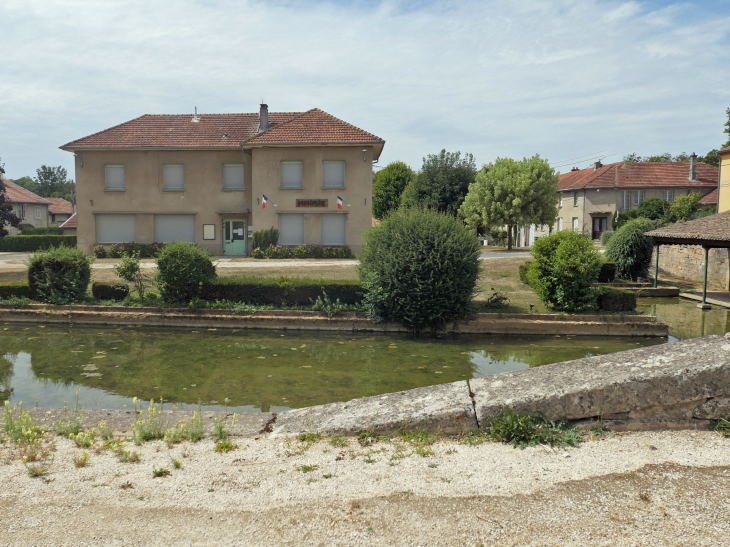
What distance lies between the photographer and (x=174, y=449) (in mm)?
4355

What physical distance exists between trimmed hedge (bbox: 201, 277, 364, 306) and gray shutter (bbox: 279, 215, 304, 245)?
16.1m

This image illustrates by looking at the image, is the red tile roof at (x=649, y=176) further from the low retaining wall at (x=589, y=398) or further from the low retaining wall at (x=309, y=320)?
the low retaining wall at (x=589, y=398)

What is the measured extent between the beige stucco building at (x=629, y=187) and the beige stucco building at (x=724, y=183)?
14.3 metres

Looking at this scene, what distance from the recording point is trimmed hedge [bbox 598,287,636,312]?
48.4ft

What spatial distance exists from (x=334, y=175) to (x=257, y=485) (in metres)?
28.8

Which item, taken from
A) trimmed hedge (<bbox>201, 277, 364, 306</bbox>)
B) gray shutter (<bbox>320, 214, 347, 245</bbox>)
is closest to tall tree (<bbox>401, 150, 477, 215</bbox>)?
gray shutter (<bbox>320, 214, 347, 245</bbox>)

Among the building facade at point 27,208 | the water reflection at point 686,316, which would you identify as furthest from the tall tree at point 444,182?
the building facade at point 27,208

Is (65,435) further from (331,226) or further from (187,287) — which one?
(331,226)

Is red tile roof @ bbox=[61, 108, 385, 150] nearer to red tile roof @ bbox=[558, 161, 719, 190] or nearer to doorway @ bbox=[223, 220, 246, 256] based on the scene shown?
doorway @ bbox=[223, 220, 246, 256]

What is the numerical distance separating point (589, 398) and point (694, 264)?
24.7m

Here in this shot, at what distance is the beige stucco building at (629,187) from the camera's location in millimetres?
47500

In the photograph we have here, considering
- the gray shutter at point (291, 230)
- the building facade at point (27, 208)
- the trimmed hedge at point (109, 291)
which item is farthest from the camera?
the building facade at point (27, 208)

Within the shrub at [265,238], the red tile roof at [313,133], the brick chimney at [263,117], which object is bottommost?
the shrub at [265,238]

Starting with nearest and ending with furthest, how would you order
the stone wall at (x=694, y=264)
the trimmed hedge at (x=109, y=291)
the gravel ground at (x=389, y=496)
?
1. the gravel ground at (x=389, y=496)
2. the trimmed hedge at (x=109, y=291)
3. the stone wall at (x=694, y=264)
